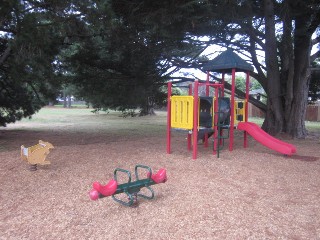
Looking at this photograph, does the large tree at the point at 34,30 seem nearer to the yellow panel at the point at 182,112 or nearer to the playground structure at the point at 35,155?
the playground structure at the point at 35,155

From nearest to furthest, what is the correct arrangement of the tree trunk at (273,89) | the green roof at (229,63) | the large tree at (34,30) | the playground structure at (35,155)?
the playground structure at (35,155), the large tree at (34,30), the green roof at (229,63), the tree trunk at (273,89)

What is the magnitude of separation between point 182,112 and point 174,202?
334 centimetres

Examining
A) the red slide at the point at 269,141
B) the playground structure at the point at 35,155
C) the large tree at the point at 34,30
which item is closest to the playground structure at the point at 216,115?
the red slide at the point at 269,141

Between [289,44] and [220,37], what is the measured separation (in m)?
2.23

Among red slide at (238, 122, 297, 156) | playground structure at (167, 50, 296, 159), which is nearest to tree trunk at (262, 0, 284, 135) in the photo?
playground structure at (167, 50, 296, 159)

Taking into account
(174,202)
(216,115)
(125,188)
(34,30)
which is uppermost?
(34,30)

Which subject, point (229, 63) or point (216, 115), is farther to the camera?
point (229, 63)

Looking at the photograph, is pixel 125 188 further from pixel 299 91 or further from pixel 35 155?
pixel 299 91

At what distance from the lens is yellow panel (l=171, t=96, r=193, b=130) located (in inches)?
272

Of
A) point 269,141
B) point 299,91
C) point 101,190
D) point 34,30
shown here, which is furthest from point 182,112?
point 299,91

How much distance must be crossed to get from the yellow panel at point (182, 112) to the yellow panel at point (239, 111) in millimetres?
1808

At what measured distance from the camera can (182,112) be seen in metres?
7.13

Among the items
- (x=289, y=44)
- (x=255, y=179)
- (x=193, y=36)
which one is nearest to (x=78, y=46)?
(x=193, y=36)

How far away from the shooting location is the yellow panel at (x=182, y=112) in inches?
272
